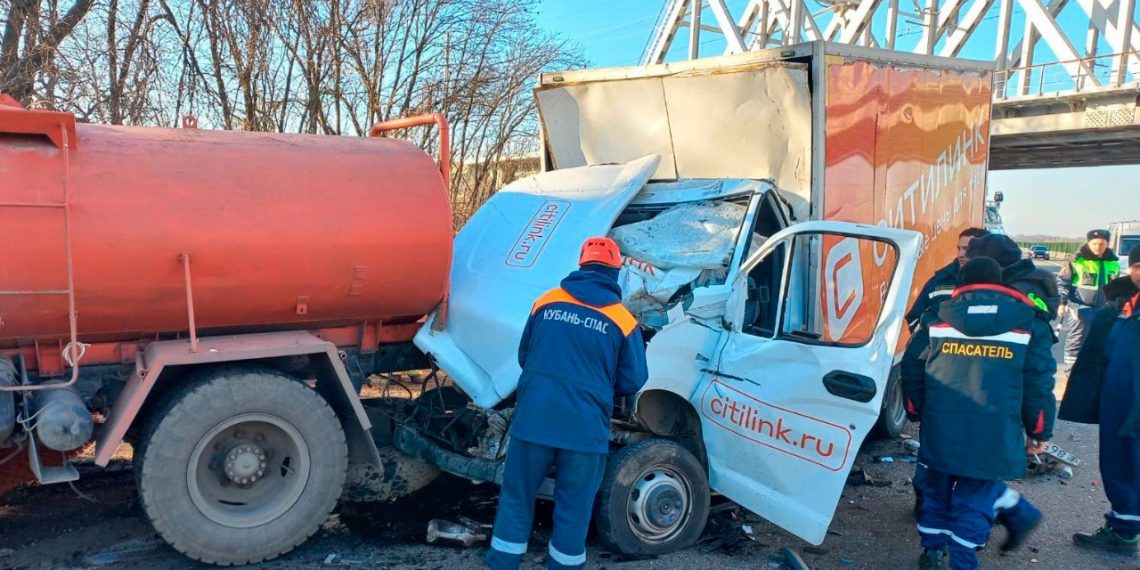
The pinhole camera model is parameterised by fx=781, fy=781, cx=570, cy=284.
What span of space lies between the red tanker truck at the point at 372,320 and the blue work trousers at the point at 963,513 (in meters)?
0.59

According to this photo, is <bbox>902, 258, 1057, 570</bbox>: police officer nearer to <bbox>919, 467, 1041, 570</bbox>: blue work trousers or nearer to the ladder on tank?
<bbox>919, 467, 1041, 570</bbox>: blue work trousers

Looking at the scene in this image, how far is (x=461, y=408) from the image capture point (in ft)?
15.5

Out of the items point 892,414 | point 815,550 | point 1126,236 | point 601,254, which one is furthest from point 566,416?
point 1126,236

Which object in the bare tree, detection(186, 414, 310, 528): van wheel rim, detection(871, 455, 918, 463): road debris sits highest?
the bare tree

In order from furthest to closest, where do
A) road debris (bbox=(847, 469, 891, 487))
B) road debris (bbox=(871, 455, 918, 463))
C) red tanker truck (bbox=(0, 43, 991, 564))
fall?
road debris (bbox=(871, 455, 918, 463))
road debris (bbox=(847, 469, 891, 487))
red tanker truck (bbox=(0, 43, 991, 564))

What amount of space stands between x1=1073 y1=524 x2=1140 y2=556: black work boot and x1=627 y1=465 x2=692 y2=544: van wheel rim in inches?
98.3

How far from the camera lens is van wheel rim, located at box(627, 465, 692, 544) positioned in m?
4.22

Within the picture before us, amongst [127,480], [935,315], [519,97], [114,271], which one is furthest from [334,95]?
[935,315]

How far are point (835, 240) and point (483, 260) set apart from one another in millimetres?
2428

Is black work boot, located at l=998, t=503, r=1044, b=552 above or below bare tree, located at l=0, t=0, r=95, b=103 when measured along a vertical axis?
below

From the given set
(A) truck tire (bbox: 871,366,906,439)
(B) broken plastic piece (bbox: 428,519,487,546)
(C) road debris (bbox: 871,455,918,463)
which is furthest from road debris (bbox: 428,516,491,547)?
(A) truck tire (bbox: 871,366,906,439)

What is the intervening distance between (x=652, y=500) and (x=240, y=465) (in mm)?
2201

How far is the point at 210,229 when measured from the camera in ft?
13.0

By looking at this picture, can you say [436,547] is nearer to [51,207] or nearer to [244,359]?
[244,359]
